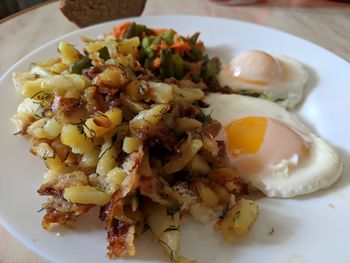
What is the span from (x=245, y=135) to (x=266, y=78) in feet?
2.04

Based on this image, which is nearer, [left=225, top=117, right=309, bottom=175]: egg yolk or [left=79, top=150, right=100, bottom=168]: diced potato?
[left=79, top=150, right=100, bottom=168]: diced potato

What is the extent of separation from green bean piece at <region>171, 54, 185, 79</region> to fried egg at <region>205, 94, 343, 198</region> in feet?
1.68

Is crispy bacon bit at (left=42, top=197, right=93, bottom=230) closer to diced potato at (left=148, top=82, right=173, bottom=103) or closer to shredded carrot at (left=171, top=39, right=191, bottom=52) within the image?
diced potato at (left=148, top=82, right=173, bottom=103)

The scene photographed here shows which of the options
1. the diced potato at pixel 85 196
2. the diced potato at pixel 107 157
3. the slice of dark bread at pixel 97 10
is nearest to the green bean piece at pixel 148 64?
the slice of dark bread at pixel 97 10

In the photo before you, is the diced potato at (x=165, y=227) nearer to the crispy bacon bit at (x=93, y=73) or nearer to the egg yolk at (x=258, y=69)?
the crispy bacon bit at (x=93, y=73)

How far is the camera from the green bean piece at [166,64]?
277cm

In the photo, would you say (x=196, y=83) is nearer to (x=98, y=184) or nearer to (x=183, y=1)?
(x=98, y=184)

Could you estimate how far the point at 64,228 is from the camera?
1.83 metres

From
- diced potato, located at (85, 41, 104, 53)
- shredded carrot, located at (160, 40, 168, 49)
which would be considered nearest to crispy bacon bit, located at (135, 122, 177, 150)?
diced potato, located at (85, 41, 104, 53)

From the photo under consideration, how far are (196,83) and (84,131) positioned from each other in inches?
41.0

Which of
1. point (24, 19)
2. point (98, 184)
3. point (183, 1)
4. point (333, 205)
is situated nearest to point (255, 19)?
point (183, 1)

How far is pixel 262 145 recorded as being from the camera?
2.22 meters

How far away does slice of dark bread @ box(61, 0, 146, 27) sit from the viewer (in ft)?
11.0

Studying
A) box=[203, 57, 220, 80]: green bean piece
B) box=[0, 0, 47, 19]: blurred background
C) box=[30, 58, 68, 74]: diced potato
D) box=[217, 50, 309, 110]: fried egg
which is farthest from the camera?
box=[0, 0, 47, 19]: blurred background
